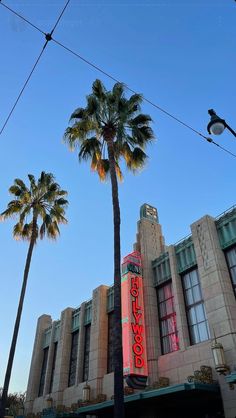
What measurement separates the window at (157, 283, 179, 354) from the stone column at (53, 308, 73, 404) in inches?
472

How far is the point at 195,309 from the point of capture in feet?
70.0

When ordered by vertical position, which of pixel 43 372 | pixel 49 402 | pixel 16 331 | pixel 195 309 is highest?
pixel 43 372

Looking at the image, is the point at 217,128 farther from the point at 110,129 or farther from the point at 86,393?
the point at 86,393

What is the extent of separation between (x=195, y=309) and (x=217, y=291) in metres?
2.63

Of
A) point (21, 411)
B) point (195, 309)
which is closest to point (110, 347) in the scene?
point (195, 309)

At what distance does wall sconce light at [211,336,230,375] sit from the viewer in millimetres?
16812

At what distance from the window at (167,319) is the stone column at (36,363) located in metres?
17.6

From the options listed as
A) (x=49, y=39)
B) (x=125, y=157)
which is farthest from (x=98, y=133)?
(x=49, y=39)

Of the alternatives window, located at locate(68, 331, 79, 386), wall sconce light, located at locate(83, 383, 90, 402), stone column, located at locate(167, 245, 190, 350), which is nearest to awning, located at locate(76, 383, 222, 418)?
wall sconce light, located at locate(83, 383, 90, 402)

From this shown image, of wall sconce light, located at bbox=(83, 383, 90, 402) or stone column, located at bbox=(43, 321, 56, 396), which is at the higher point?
stone column, located at bbox=(43, 321, 56, 396)

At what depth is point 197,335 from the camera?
20547 mm

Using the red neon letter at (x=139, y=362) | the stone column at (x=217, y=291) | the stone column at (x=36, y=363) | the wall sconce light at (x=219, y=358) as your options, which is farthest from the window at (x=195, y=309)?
the stone column at (x=36, y=363)

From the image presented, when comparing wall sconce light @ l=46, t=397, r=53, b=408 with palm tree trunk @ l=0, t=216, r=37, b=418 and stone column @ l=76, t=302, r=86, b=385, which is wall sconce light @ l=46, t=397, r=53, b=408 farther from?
palm tree trunk @ l=0, t=216, r=37, b=418

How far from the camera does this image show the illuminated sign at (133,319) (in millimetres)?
20812
